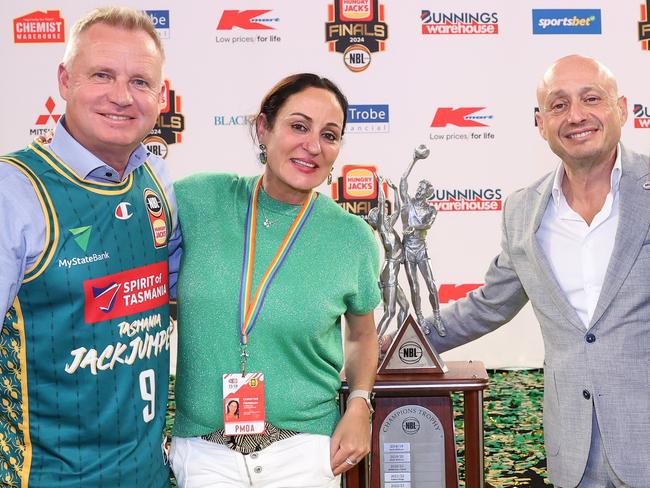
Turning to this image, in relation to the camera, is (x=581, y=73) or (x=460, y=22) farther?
(x=460, y=22)

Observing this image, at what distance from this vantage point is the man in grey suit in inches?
71.1

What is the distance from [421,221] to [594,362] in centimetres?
64

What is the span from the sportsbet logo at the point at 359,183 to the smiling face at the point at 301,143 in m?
3.03

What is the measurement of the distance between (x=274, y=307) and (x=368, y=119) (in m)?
3.29

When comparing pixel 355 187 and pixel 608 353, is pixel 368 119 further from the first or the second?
pixel 608 353

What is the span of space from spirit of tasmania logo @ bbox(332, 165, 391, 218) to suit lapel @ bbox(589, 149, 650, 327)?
2996 mm

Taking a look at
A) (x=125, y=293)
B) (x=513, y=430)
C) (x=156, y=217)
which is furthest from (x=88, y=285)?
(x=513, y=430)

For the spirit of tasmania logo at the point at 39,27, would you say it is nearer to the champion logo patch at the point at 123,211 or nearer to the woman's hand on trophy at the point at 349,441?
the champion logo patch at the point at 123,211

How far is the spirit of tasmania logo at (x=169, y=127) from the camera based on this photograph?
15.8 ft

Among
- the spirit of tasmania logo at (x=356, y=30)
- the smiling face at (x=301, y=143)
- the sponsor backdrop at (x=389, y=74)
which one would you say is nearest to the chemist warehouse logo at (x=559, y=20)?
the sponsor backdrop at (x=389, y=74)

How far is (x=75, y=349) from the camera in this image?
1409 millimetres

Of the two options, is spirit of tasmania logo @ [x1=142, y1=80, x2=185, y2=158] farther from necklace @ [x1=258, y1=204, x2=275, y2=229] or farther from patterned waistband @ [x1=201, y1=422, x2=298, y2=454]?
patterned waistband @ [x1=201, y1=422, x2=298, y2=454]

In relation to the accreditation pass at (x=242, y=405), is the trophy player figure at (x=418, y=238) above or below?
above

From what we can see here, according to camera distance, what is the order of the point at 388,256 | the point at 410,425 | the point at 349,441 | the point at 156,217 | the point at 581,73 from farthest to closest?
the point at 388,256 < the point at 410,425 < the point at 581,73 < the point at 349,441 < the point at 156,217
